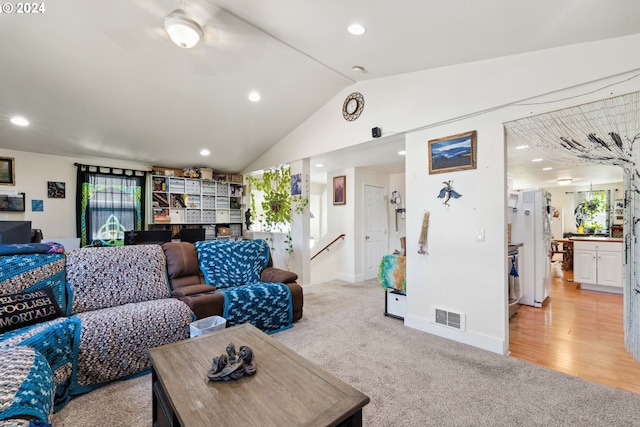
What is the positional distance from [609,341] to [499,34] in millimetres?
3074

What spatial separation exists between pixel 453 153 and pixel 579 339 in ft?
7.45

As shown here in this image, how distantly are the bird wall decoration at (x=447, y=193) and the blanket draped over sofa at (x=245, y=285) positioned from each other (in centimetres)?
200

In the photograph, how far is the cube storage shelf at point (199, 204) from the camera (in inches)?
208

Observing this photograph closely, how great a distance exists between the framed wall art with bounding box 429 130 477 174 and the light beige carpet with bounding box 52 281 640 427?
1.76 m

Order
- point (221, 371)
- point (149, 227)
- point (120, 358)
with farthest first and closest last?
point (149, 227) → point (120, 358) → point (221, 371)

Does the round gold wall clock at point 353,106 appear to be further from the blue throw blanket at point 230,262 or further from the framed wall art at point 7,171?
the framed wall art at point 7,171

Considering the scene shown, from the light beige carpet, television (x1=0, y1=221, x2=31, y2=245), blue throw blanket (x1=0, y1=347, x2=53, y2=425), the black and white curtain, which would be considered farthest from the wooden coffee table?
the black and white curtain

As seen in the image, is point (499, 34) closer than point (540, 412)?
No

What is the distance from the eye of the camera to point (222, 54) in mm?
3031

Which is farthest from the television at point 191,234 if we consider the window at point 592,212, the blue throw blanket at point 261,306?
the window at point 592,212

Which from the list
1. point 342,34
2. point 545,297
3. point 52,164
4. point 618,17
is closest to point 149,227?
point 52,164

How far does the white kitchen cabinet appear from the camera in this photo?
14.4 feet

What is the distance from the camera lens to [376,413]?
70.1 inches

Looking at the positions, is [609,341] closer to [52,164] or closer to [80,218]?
[80,218]
